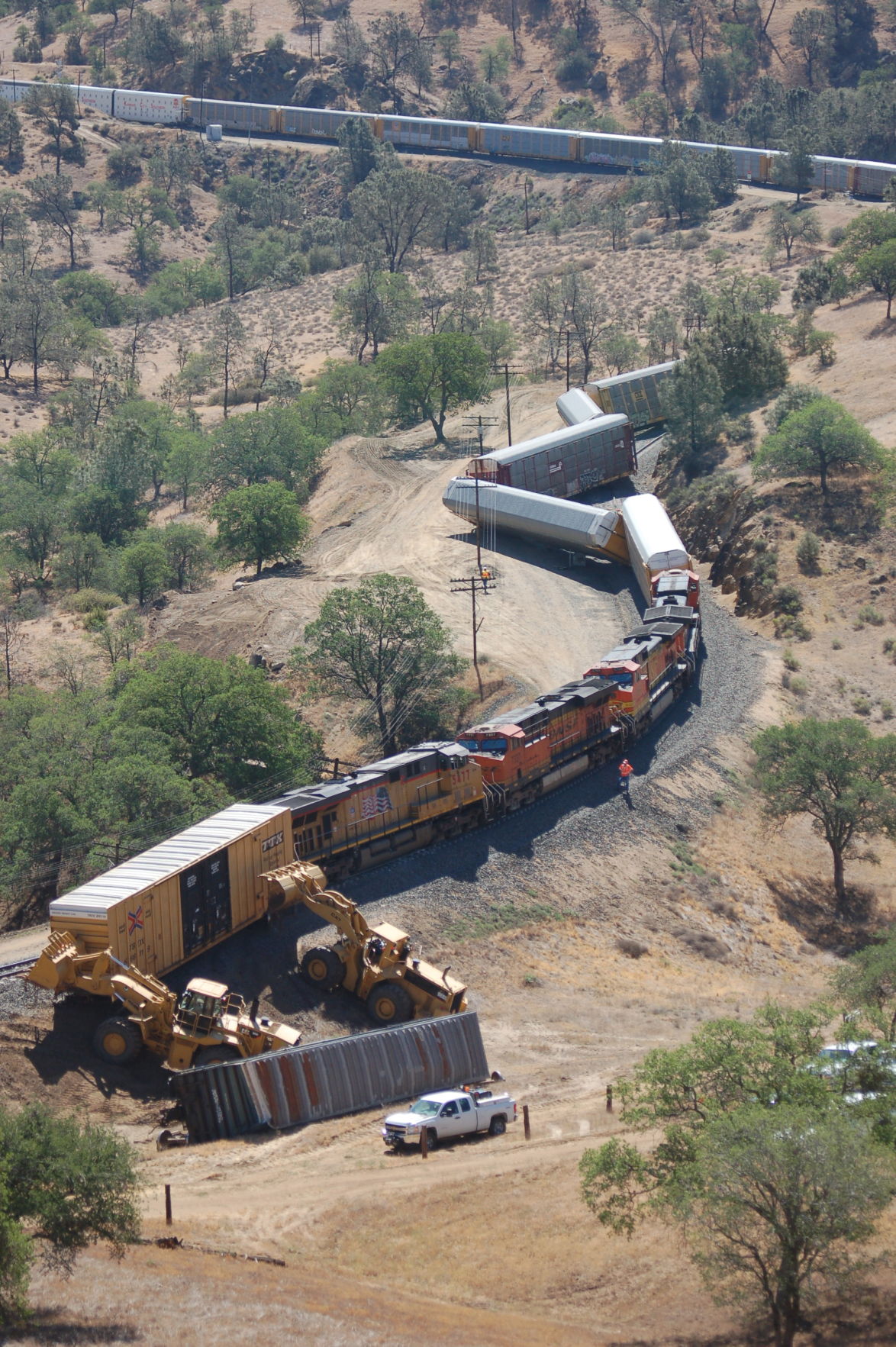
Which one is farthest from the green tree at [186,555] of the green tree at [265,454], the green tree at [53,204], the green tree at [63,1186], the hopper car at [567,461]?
the green tree at [53,204]

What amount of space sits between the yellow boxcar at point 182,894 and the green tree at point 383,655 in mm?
17346

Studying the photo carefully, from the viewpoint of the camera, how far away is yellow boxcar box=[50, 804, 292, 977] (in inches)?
1270

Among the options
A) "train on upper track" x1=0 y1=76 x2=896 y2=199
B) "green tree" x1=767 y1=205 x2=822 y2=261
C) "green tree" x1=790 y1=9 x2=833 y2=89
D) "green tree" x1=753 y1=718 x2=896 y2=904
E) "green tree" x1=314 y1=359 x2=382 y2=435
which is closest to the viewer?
"green tree" x1=753 y1=718 x2=896 y2=904

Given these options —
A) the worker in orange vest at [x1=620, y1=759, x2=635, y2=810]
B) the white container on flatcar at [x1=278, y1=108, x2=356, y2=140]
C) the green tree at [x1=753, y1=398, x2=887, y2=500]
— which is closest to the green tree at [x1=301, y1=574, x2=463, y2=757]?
the worker in orange vest at [x1=620, y1=759, x2=635, y2=810]

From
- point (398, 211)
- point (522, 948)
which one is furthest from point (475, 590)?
point (398, 211)

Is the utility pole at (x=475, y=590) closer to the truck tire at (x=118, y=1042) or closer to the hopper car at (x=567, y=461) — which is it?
the hopper car at (x=567, y=461)

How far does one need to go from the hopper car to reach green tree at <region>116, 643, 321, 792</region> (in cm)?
3008

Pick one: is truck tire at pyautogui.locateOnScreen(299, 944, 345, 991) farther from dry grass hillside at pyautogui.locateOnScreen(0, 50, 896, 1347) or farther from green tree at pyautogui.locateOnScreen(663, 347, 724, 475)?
green tree at pyautogui.locateOnScreen(663, 347, 724, 475)

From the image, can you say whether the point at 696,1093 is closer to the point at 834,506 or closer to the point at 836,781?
the point at 836,781

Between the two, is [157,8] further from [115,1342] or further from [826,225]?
[115,1342]

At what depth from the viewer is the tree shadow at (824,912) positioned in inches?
1864

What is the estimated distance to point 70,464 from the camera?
96750mm

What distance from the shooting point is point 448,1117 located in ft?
101

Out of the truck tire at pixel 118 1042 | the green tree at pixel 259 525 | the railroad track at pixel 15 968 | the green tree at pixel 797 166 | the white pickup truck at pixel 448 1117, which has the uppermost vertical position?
the green tree at pixel 797 166
